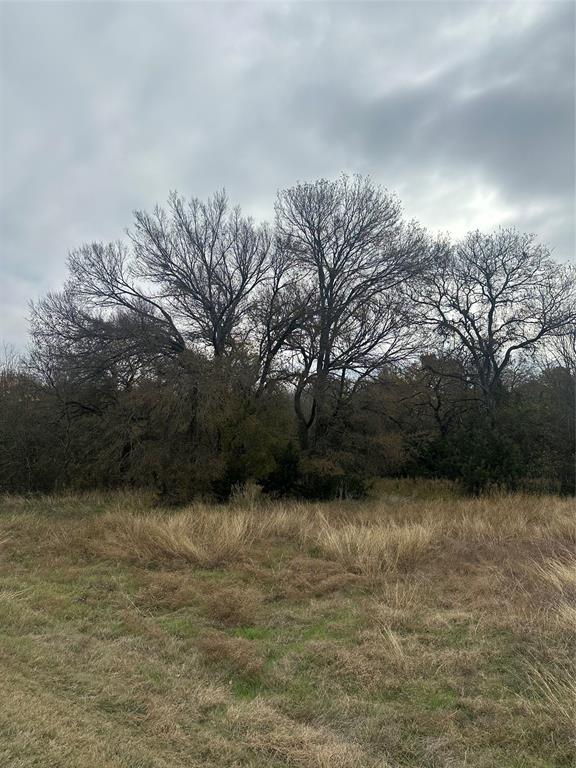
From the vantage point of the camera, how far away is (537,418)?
2036cm

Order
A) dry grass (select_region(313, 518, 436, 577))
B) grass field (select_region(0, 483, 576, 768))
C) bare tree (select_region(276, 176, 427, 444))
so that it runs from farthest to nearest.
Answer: bare tree (select_region(276, 176, 427, 444)), dry grass (select_region(313, 518, 436, 577)), grass field (select_region(0, 483, 576, 768))

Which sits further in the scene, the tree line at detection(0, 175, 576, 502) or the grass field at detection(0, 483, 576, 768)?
the tree line at detection(0, 175, 576, 502)

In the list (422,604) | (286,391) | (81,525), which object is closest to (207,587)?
(422,604)

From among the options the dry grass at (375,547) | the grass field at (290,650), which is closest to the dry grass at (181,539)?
the grass field at (290,650)

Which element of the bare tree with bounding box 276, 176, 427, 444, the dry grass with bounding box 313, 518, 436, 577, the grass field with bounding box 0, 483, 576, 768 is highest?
the bare tree with bounding box 276, 176, 427, 444

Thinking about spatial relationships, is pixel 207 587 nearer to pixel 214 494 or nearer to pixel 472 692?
pixel 472 692

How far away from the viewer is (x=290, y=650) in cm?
487

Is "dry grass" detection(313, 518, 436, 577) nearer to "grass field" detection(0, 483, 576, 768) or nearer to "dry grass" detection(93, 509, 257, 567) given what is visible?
"grass field" detection(0, 483, 576, 768)

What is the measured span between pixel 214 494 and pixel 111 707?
1249 cm

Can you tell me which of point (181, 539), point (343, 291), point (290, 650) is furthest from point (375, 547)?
point (343, 291)

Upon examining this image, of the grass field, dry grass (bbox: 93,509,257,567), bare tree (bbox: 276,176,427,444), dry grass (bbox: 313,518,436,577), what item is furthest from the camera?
bare tree (bbox: 276,176,427,444)

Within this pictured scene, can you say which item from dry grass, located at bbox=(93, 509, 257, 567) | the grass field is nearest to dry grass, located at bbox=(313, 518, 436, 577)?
the grass field

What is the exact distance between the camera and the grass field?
3.25 m

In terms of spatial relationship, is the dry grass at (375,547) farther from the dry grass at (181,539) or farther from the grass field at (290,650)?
the dry grass at (181,539)
